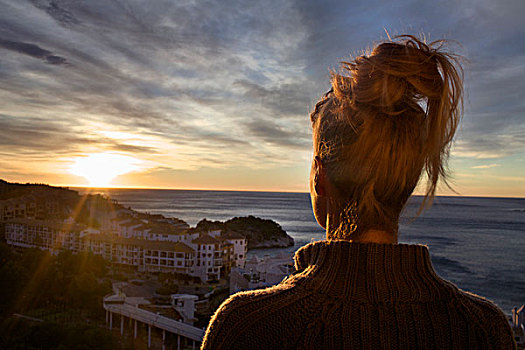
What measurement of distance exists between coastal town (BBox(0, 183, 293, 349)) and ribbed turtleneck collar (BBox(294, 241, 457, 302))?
8495mm

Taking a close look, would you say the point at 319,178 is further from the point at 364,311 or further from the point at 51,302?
the point at 51,302

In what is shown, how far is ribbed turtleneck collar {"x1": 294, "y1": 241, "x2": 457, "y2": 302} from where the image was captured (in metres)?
0.87

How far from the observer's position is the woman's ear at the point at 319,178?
3.16ft

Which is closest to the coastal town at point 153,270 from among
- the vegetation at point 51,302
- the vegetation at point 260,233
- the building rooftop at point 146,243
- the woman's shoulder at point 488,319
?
the building rooftop at point 146,243

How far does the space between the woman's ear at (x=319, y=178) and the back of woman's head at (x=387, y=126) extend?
16 millimetres

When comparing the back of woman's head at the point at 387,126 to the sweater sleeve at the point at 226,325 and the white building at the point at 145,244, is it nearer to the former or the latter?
the sweater sleeve at the point at 226,325

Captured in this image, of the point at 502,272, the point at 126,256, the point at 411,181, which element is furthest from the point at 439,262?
the point at 411,181

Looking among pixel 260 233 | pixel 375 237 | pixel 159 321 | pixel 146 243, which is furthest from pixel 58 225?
pixel 375 237

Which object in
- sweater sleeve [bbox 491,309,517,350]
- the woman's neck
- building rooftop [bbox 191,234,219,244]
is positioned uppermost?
the woman's neck

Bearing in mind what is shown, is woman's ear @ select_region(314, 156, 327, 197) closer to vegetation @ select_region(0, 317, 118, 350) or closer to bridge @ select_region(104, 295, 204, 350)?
bridge @ select_region(104, 295, 204, 350)

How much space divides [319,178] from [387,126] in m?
0.20

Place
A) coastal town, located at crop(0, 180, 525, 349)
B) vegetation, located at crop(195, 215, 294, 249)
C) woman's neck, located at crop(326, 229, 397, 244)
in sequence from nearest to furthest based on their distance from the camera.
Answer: woman's neck, located at crop(326, 229, 397, 244)
coastal town, located at crop(0, 180, 525, 349)
vegetation, located at crop(195, 215, 294, 249)

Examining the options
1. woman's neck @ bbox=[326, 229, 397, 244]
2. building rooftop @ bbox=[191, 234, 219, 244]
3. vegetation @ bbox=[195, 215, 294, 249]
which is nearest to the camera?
woman's neck @ bbox=[326, 229, 397, 244]

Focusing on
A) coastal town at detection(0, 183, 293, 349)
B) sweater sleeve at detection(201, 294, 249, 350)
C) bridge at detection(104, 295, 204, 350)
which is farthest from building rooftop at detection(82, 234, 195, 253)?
sweater sleeve at detection(201, 294, 249, 350)
